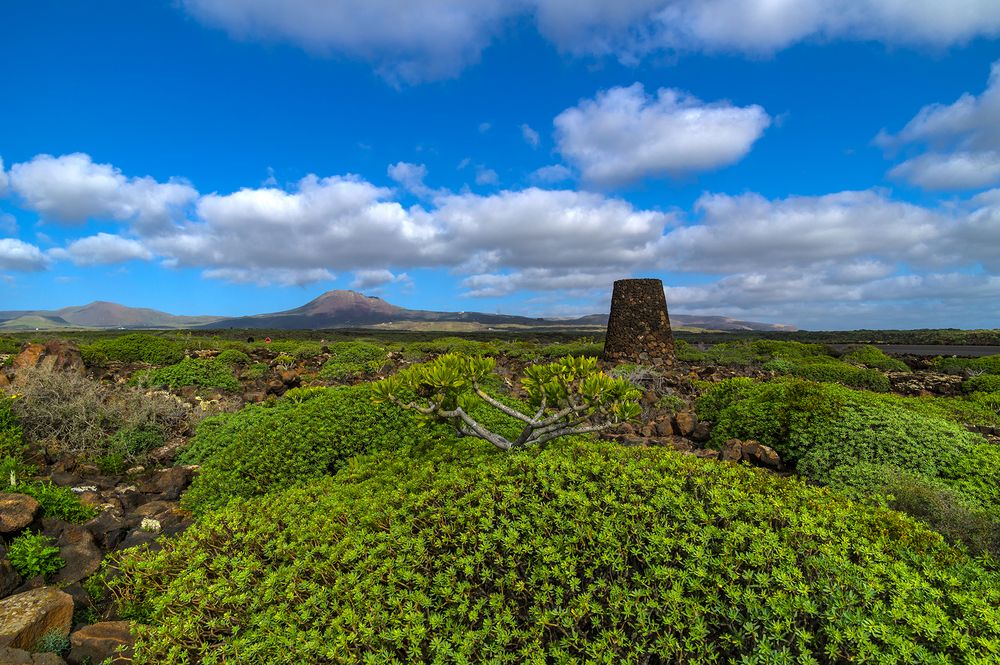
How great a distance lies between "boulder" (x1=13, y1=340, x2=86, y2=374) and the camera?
13.3 m

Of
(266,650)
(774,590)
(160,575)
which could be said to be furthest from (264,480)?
(774,590)

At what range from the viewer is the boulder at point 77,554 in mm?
5189

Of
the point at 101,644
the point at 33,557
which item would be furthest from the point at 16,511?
the point at 101,644

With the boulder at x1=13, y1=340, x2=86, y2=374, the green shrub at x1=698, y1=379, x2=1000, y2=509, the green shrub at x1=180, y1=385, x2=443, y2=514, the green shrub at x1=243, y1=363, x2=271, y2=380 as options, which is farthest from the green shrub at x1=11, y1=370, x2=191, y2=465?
the green shrub at x1=698, y1=379, x2=1000, y2=509

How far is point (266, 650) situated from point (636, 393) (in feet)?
11.2

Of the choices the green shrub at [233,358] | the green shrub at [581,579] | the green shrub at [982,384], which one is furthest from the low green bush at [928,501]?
the green shrub at [233,358]

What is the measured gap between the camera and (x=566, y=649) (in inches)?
106

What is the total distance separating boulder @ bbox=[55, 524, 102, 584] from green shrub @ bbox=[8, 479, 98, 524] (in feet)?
2.02

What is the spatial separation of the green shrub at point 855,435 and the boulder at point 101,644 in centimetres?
767

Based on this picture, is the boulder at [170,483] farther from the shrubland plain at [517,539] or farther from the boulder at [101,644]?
the boulder at [101,644]

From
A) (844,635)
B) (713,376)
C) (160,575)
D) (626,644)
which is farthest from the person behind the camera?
(713,376)

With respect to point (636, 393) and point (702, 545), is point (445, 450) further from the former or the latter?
point (702, 545)

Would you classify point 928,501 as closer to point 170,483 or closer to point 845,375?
point 170,483

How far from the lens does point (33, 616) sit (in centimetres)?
413
